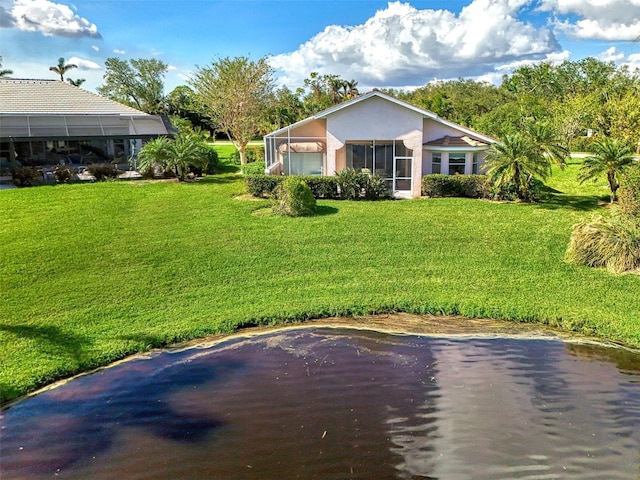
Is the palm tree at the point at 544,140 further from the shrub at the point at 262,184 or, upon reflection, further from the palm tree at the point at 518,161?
the shrub at the point at 262,184

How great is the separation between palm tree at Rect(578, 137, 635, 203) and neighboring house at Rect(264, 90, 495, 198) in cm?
491

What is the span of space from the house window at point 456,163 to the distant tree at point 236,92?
1781 cm

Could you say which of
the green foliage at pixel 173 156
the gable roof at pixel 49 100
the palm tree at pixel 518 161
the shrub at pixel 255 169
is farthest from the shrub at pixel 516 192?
the gable roof at pixel 49 100

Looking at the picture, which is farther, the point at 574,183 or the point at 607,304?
the point at 574,183

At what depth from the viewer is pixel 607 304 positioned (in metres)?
11.7

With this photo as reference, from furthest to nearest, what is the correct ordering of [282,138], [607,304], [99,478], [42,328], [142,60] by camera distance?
1. [142,60]
2. [282,138]
3. [607,304]
4. [42,328]
5. [99,478]

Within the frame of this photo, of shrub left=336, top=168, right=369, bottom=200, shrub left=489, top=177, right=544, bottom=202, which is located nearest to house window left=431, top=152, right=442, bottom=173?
shrub left=489, top=177, right=544, bottom=202

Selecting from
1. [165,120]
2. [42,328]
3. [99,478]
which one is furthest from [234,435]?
[165,120]

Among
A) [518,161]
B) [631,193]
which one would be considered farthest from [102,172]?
[631,193]

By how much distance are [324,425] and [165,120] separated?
106 feet

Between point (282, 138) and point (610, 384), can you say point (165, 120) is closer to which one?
point (282, 138)

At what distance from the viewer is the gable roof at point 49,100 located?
3002cm

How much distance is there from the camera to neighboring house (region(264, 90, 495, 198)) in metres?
25.0

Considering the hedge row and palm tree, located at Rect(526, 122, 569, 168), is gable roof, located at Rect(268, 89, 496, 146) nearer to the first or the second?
palm tree, located at Rect(526, 122, 569, 168)
